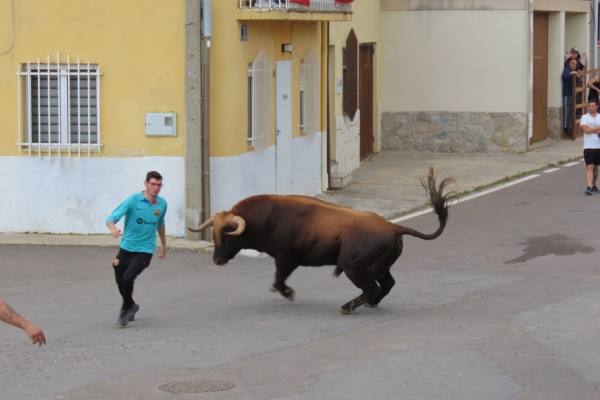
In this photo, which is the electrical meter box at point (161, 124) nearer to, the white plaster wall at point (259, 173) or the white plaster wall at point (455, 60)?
the white plaster wall at point (259, 173)

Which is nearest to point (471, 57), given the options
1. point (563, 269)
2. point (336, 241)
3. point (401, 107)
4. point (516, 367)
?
point (401, 107)

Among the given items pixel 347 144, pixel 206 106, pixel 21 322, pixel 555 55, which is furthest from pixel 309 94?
pixel 21 322

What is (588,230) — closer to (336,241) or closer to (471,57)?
(336,241)

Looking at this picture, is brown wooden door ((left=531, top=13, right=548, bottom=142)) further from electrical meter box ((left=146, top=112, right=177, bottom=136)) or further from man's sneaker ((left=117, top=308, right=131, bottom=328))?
man's sneaker ((left=117, top=308, right=131, bottom=328))

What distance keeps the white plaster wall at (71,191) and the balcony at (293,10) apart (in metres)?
2.53

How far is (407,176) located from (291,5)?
6911 millimetres

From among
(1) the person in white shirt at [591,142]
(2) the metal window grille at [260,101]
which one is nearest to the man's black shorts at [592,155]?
(1) the person in white shirt at [591,142]

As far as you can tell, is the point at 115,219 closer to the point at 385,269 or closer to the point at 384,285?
the point at 385,269

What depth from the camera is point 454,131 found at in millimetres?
29500

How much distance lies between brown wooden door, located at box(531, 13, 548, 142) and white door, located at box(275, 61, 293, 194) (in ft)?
36.3

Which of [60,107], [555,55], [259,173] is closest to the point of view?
[60,107]

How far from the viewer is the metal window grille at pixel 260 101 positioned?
19.1m

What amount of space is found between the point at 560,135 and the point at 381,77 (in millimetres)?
5264

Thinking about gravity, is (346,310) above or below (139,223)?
below
